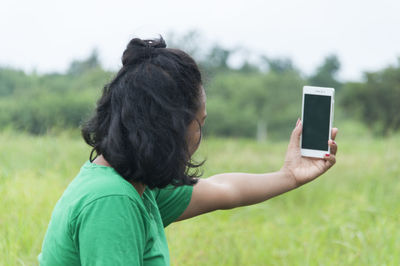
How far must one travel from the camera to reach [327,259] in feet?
9.89

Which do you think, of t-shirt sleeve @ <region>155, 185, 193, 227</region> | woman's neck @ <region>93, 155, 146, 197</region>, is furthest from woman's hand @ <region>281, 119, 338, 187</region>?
woman's neck @ <region>93, 155, 146, 197</region>

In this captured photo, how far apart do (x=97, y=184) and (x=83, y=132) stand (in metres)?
0.32

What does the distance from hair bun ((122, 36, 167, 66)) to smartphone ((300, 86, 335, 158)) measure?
27.0 inches

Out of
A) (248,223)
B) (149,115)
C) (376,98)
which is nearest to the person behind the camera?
(149,115)

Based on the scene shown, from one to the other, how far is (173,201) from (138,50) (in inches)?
23.9

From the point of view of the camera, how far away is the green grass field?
2.76 m

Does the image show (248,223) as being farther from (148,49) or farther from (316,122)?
(148,49)

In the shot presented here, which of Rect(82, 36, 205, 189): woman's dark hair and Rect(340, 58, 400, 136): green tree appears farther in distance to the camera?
Rect(340, 58, 400, 136): green tree

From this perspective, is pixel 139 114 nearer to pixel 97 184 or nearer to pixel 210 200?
pixel 97 184

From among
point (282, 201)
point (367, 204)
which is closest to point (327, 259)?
point (367, 204)

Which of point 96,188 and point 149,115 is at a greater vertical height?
point 149,115

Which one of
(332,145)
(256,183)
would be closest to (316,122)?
(332,145)

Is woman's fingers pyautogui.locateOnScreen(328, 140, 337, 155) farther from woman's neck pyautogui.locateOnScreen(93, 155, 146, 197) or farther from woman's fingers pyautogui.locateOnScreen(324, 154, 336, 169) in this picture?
woman's neck pyautogui.locateOnScreen(93, 155, 146, 197)

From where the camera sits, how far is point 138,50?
1.35m
